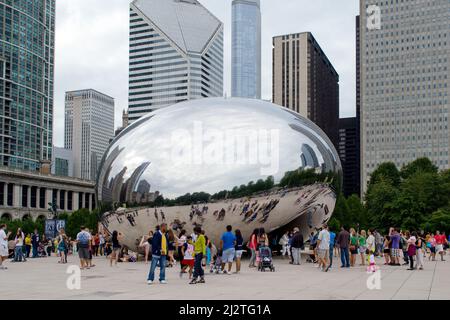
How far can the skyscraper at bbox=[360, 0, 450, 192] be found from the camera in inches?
5901

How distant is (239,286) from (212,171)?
26.0ft

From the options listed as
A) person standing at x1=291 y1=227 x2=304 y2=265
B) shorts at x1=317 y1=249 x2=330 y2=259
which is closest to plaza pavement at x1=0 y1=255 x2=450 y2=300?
shorts at x1=317 y1=249 x2=330 y2=259

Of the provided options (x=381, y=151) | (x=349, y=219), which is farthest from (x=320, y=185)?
(x=381, y=151)

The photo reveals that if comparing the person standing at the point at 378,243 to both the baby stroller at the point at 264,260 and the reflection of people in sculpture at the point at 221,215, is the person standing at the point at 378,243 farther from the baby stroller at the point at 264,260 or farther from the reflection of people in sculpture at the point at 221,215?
the baby stroller at the point at 264,260

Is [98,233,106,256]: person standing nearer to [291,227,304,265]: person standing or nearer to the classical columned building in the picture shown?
[291,227,304,265]: person standing

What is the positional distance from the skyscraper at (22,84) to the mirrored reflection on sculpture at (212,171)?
110m

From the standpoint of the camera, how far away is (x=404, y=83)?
6058 inches

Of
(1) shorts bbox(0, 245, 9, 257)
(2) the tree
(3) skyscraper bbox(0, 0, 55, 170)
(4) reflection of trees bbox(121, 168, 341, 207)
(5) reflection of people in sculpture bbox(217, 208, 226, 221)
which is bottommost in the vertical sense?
(1) shorts bbox(0, 245, 9, 257)

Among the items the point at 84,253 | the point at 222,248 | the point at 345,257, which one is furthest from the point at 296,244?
the point at 84,253

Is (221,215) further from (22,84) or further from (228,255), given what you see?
(22,84)

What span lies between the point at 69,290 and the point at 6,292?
1.23 meters

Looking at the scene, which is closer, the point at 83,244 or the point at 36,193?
the point at 83,244

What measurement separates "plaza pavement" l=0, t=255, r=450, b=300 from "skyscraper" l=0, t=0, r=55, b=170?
116 meters

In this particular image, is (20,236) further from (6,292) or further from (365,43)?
(365,43)
